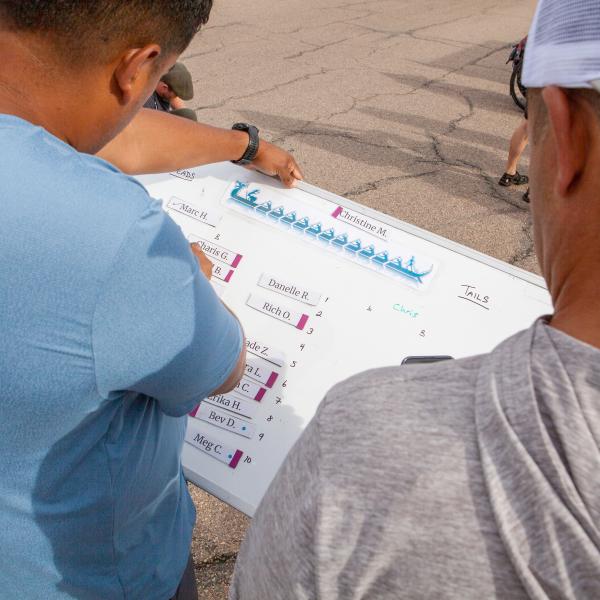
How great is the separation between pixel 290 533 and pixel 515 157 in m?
4.41

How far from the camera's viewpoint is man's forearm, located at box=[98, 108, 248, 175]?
5.56 feet

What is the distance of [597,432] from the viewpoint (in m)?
0.52

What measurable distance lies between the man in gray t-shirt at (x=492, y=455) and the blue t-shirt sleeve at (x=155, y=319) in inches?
10.9

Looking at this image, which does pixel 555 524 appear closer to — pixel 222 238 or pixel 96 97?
pixel 96 97

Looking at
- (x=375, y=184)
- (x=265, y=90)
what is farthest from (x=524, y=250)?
(x=265, y=90)

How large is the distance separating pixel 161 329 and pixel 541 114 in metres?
0.54

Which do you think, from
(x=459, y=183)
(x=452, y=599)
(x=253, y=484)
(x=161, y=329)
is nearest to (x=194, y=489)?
(x=253, y=484)

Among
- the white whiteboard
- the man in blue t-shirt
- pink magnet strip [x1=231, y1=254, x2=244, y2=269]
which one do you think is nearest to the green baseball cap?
the white whiteboard

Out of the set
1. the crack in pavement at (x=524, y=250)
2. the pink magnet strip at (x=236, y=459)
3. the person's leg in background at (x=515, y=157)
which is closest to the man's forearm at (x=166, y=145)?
the pink magnet strip at (x=236, y=459)

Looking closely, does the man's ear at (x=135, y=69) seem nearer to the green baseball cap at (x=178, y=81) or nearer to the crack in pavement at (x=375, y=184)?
the green baseball cap at (x=178, y=81)

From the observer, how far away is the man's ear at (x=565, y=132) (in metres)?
0.61

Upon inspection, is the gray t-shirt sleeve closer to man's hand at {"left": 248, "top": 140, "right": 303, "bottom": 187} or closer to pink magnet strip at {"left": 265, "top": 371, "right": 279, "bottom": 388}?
pink magnet strip at {"left": 265, "top": 371, "right": 279, "bottom": 388}

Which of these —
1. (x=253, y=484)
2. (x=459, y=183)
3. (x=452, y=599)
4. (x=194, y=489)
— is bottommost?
(x=194, y=489)

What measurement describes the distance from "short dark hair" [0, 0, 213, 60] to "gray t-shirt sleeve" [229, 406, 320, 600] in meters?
0.64
